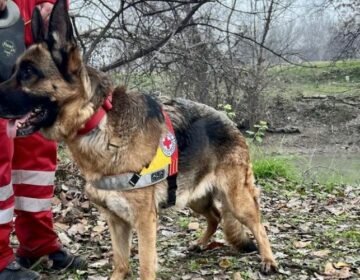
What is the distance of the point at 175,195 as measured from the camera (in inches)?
152

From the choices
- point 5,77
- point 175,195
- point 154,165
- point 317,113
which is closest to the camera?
point 5,77

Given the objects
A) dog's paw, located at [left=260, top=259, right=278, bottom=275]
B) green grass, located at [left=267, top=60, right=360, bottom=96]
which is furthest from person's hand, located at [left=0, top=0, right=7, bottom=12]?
green grass, located at [left=267, top=60, right=360, bottom=96]

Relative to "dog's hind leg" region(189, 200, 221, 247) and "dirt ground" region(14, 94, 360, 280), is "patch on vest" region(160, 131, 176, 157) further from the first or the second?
"dog's hind leg" region(189, 200, 221, 247)

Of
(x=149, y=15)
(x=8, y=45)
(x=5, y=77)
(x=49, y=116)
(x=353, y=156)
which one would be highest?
(x=149, y=15)

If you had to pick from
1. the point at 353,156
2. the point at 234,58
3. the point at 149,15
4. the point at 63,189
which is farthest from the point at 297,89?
the point at 63,189

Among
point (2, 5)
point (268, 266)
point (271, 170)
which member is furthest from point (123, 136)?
point (271, 170)

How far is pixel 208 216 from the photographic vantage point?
473 cm

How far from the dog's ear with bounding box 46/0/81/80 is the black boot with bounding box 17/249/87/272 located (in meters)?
1.56

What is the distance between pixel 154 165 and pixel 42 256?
1265mm

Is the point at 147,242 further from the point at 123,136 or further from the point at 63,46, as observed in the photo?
the point at 63,46

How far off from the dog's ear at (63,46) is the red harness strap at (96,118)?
1.00 feet

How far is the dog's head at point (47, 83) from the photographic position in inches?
122

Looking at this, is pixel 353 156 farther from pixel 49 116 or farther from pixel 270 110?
pixel 49 116

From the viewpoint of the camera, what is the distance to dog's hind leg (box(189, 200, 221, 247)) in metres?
4.72
